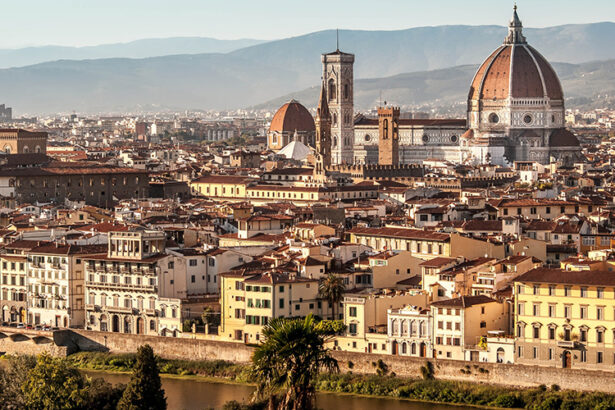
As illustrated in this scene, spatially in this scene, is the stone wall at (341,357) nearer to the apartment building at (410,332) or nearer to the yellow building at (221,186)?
the apartment building at (410,332)

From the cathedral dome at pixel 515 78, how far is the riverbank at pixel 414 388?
78825 millimetres

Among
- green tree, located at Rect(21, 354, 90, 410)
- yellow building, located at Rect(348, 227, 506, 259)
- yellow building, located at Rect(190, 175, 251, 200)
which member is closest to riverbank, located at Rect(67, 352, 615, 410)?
green tree, located at Rect(21, 354, 90, 410)

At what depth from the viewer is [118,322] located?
44.0 meters

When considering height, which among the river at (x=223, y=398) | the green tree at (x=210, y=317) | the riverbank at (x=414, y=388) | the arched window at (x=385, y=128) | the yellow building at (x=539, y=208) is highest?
the arched window at (x=385, y=128)

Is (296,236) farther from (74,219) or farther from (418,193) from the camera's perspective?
(418,193)

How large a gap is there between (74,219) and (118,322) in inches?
611

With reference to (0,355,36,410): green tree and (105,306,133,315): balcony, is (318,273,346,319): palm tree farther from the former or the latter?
(0,355,36,410): green tree

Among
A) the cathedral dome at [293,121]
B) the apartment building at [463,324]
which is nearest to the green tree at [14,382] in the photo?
the apartment building at [463,324]

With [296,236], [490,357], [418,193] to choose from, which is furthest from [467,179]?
[490,357]

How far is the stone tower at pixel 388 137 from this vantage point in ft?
355

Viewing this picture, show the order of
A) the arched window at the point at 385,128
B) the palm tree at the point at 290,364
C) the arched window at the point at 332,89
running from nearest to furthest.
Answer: the palm tree at the point at 290,364 → the arched window at the point at 385,128 → the arched window at the point at 332,89

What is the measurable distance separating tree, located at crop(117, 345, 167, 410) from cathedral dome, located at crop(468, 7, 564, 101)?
281 ft

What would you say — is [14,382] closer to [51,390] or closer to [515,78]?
[51,390]

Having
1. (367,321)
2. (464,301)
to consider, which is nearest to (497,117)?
(367,321)
